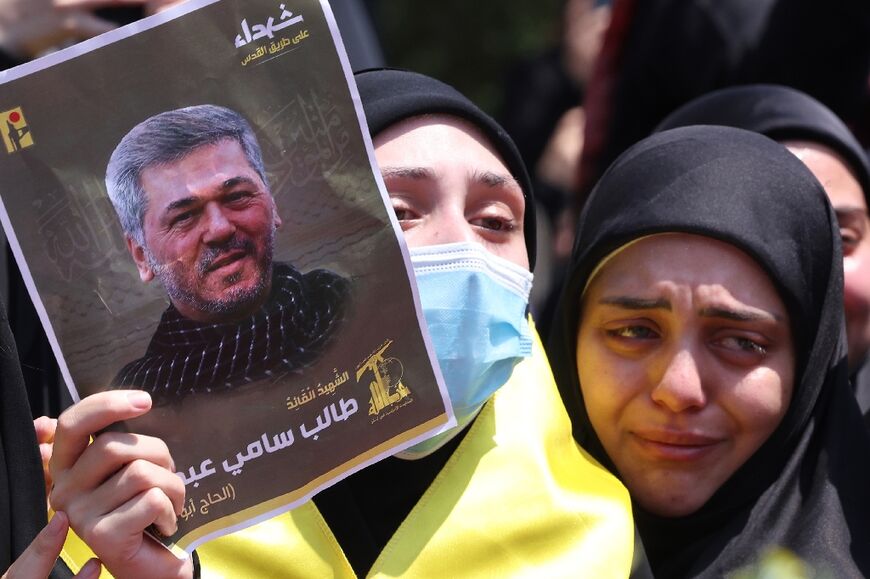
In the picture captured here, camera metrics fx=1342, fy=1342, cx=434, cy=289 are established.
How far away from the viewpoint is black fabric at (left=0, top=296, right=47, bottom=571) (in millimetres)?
1953

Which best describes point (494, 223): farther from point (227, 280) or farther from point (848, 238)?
point (848, 238)

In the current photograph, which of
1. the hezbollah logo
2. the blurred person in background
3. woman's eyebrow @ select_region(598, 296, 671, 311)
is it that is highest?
the hezbollah logo

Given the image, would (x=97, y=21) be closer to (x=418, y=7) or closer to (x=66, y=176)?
(x=66, y=176)

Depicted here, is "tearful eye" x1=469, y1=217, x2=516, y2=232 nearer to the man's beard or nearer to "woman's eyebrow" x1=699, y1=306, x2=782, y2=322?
"woman's eyebrow" x1=699, y1=306, x2=782, y2=322

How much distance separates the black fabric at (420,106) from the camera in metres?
2.51

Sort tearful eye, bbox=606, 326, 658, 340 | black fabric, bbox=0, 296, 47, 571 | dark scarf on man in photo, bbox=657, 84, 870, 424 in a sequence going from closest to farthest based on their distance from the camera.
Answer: black fabric, bbox=0, 296, 47, 571, tearful eye, bbox=606, 326, 658, 340, dark scarf on man in photo, bbox=657, 84, 870, 424

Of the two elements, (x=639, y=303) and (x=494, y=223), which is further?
(x=639, y=303)

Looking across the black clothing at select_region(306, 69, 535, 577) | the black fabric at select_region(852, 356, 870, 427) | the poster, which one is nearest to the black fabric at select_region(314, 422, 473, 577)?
the black clothing at select_region(306, 69, 535, 577)

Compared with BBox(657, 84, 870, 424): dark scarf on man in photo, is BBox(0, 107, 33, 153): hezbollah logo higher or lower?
higher

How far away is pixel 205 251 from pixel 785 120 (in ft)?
6.33

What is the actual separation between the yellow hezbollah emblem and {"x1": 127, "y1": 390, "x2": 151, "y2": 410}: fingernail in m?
0.31

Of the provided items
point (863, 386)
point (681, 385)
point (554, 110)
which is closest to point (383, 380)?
point (681, 385)

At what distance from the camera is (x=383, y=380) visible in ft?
6.52

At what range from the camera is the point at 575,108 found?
575 centimetres
